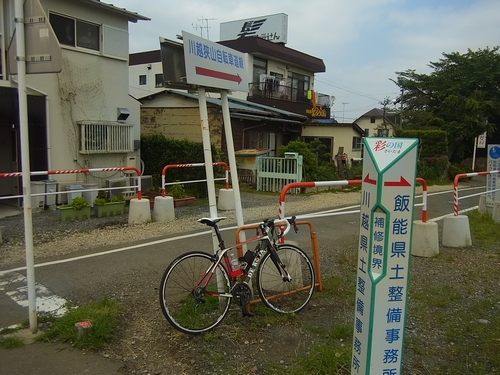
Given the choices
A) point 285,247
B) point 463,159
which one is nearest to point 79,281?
point 285,247

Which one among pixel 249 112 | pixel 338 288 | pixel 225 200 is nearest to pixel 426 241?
pixel 338 288

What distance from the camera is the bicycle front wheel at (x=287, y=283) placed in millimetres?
4641

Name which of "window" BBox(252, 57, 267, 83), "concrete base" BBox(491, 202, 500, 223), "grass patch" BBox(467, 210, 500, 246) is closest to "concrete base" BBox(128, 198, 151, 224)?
"grass patch" BBox(467, 210, 500, 246)

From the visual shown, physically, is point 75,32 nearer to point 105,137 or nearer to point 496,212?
point 105,137

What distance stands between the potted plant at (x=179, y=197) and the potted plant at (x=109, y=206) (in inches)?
63.3

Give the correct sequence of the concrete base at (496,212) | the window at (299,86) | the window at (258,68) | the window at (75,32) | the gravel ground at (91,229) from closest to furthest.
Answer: the gravel ground at (91,229), the concrete base at (496,212), the window at (75,32), the window at (258,68), the window at (299,86)

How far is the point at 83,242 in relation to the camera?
7598mm

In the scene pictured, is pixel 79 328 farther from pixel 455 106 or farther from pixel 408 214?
pixel 455 106

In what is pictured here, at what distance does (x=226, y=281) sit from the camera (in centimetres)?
426

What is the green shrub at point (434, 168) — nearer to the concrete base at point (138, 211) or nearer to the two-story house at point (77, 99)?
the two-story house at point (77, 99)

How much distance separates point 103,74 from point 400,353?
39.7ft

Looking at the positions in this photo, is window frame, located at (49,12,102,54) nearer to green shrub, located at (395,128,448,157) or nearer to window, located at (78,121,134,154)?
window, located at (78,121,134,154)

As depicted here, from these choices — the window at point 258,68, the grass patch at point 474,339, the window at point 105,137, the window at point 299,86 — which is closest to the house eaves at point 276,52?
the window at point 258,68

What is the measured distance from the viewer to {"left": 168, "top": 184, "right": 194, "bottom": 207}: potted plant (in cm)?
1152
